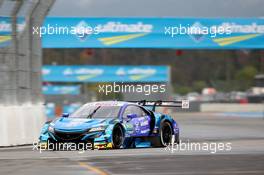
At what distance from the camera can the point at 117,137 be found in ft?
54.4

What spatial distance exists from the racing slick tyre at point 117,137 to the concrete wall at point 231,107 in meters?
39.5

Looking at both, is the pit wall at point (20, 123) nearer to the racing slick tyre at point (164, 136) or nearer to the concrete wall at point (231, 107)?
the racing slick tyre at point (164, 136)

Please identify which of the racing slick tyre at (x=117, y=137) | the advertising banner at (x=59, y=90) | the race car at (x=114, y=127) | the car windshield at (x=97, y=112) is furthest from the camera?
the advertising banner at (x=59, y=90)

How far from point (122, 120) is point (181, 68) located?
8608 centimetres

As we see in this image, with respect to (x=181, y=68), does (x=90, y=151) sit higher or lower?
lower

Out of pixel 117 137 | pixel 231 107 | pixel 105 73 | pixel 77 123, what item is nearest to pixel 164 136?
pixel 117 137

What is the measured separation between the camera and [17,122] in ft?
59.4

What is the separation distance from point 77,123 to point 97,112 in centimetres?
97

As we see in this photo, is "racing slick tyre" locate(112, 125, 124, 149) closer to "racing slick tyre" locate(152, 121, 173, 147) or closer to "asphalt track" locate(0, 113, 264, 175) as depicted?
"asphalt track" locate(0, 113, 264, 175)

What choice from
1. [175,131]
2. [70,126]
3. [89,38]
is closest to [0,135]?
[70,126]

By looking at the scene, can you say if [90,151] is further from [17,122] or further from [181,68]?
[181,68]

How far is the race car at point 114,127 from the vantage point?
635 inches

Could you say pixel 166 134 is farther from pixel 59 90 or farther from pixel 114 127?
pixel 59 90

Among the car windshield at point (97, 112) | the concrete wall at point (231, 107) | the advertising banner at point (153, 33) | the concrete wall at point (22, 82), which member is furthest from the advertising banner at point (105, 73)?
the car windshield at point (97, 112)
